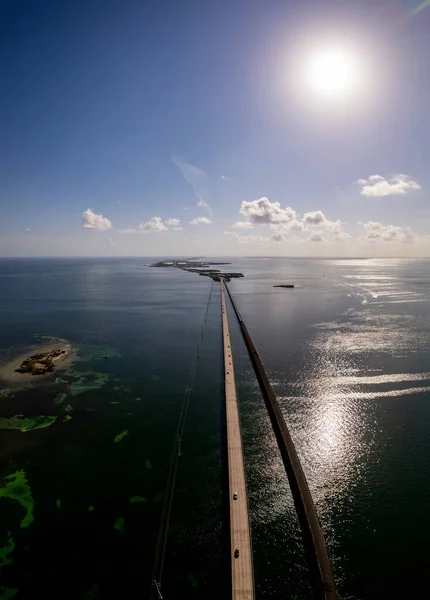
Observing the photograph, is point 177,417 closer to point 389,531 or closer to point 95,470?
point 95,470

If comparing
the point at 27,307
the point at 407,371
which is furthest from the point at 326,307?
the point at 27,307

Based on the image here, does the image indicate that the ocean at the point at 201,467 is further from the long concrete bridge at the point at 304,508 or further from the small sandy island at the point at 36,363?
the small sandy island at the point at 36,363

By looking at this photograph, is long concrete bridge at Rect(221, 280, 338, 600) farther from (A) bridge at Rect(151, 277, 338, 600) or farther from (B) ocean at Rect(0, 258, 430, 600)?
(B) ocean at Rect(0, 258, 430, 600)

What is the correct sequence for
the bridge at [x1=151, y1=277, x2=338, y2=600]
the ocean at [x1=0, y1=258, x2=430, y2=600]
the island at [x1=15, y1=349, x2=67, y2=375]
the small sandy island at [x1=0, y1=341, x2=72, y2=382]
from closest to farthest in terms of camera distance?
1. the bridge at [x1=151, y1=277, x2=338, y2=600]
2. the ocean at [x1=0, y1=258, x2=430, y2=600]
3. the small sandy island at [x1=0, y1=341, x2=72, y2=382]
4. the island at [x1=15, y1=349, x2=67, y2=375]

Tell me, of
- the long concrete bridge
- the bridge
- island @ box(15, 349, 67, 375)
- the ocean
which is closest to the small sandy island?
island @ box(15, 349, 67, 375)

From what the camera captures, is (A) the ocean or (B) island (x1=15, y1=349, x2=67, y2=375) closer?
(A) the ocean
